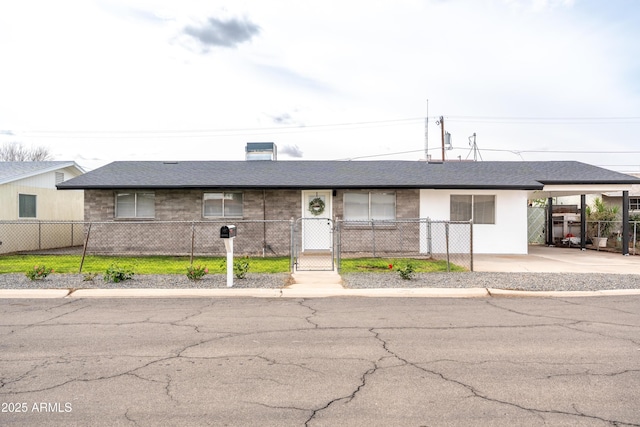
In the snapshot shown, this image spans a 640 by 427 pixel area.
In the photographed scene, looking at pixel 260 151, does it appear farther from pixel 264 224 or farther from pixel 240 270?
pixel 240 270

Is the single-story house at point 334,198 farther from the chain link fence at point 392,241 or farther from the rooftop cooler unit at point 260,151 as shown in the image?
the rooftop cooler unit at point 260,151

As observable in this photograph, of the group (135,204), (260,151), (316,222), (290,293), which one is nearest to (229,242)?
(290,293)

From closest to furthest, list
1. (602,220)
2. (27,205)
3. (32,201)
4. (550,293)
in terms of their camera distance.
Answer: (550,293), (27,205), (32,201), (602,220)

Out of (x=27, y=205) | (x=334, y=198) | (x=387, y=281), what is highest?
(x=334, y=198)

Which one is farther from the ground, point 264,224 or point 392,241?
point 264,224

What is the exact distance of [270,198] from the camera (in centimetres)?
1939

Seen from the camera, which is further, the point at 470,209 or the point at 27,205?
the point at 27,205

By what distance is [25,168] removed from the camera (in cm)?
2317

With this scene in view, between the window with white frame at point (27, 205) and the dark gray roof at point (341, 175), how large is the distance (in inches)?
120

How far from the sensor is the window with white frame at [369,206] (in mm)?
19516

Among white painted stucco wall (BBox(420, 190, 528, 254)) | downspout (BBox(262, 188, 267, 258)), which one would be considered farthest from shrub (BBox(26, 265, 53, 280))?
white painted stucco wall (BBox(420, 190, 528, 254))

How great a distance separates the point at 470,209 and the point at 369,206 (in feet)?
12.6

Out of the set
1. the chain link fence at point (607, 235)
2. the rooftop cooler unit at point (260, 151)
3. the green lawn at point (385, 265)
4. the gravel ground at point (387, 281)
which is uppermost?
the rooftop cooler unit at point (260, 151)

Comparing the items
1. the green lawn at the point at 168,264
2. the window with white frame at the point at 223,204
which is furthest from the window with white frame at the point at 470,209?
the window with white frame at the point at 223,204
